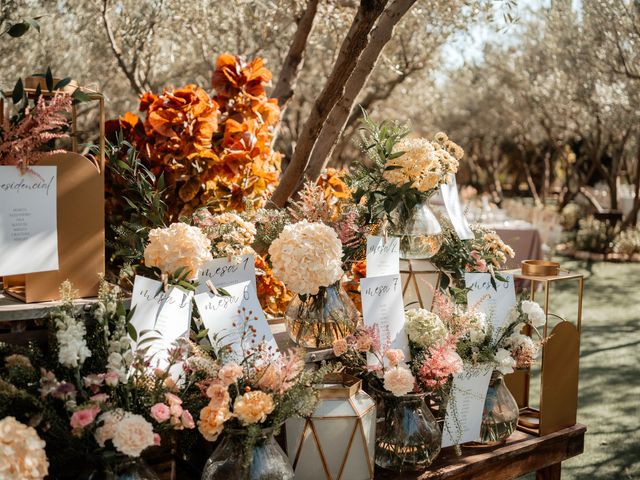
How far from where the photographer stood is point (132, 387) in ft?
4.31

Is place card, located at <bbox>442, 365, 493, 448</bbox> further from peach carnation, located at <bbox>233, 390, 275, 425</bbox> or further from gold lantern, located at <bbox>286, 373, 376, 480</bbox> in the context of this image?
peach carnation, located at <bbox>233, 390, 275, 425</bbox>

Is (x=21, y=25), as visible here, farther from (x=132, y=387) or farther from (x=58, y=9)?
(x=58, y=9)

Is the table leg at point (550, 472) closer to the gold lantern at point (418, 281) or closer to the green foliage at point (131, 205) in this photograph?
the gold lantern at point (418, 281)

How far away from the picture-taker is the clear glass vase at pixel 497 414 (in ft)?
6.13

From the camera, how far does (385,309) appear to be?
1712 millimetres

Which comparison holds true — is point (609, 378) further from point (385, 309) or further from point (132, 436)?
point (132, 436)

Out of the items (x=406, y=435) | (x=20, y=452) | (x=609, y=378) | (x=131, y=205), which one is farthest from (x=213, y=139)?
(x=609, y=378)

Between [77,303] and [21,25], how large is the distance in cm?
66

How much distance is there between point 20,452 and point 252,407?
41 cm

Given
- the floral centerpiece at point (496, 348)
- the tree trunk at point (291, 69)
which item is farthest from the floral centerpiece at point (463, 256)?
the tree trunk at point (291, 69)

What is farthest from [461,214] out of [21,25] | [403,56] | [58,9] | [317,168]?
[403,56]

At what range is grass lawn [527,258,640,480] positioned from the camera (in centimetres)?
409

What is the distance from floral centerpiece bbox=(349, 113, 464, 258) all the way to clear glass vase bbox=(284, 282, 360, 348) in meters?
0.27

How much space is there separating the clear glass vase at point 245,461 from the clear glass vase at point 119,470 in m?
0.15
